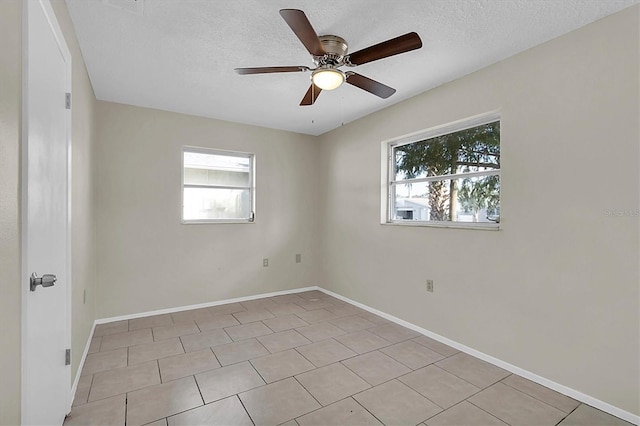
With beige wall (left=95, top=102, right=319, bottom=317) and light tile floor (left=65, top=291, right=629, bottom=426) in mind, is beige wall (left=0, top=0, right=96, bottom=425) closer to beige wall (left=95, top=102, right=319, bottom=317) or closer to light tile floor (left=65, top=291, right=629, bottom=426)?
light tile floor (left=65, top=291, right=629, bottom=426)

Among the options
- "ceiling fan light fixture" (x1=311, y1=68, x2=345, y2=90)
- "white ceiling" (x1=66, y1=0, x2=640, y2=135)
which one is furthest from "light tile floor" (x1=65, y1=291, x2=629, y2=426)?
"white ceiling" (x1=66, y1=0, x2=640, y2=135)

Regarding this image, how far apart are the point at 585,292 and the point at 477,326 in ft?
2.91

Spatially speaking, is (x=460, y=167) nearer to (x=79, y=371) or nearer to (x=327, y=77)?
(x=327, y=77)

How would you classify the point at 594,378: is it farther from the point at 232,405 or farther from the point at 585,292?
the point at 232,405

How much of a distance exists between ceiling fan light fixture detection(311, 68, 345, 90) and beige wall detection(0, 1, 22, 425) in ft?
4.78

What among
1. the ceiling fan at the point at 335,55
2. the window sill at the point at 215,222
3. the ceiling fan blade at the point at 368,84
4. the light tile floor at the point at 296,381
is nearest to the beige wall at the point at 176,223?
the window sill at the point at 215,222

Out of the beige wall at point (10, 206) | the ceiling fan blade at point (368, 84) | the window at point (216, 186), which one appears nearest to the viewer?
the beige wall at point (10, 206)

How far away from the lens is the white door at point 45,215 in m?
1.19

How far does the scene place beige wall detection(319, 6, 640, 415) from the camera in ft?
6.26

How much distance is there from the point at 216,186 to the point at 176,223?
0.74 meters

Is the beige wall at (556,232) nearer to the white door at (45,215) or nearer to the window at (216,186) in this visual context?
the window at (216,186)

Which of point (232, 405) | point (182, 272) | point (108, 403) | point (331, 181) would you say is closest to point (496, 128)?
point (331, 181)

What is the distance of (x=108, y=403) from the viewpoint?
2012 mm

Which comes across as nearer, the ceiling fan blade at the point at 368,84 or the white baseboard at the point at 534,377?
the white baseboard at the point at 534,377
